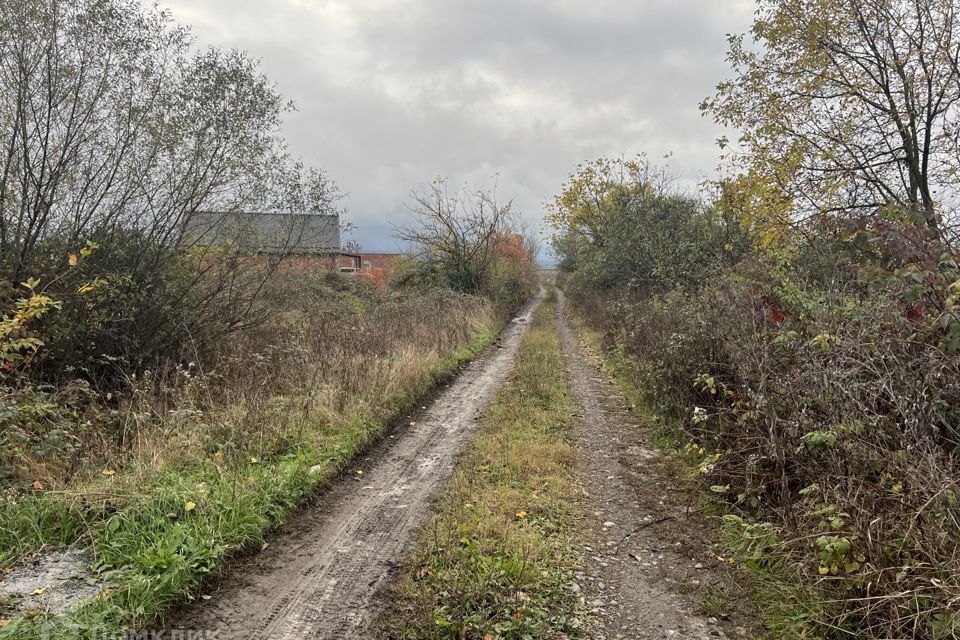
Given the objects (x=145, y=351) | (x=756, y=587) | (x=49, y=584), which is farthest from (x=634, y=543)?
(x=145, y=351)

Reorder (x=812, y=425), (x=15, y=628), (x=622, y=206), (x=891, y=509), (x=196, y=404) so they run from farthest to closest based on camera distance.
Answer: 1. (x=622, y=206)
2. (x=196, y=404)
3. (x=812, y=425)
4. (x=891, y=509)
5. (x=15, y=628)

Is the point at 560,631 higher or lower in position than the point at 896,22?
lower

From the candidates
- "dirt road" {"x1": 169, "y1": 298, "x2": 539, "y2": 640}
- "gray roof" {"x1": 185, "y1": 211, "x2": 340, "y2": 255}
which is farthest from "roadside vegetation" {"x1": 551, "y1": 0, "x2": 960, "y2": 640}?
"gray roof" {"x1": 185, "y1": 211, "x2": 340, "y2": 255}

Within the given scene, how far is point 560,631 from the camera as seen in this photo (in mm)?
2738

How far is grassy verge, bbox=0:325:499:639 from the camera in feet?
8.68

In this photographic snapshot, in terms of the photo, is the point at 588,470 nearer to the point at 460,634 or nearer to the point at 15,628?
the point at 460,634

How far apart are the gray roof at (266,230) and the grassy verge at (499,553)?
5.56 m

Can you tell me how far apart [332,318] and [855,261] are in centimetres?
950

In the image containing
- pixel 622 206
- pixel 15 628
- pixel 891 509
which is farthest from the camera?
pixel 622 206

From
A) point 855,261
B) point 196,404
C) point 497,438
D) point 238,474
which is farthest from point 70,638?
point 855,261

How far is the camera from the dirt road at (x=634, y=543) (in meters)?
2.82

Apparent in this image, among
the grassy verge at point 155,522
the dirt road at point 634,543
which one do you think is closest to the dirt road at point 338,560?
the grassy verge at point 155,522

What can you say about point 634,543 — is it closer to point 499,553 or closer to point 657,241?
point 499,553

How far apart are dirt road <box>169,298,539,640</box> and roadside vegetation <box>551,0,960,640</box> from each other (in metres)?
2.61
